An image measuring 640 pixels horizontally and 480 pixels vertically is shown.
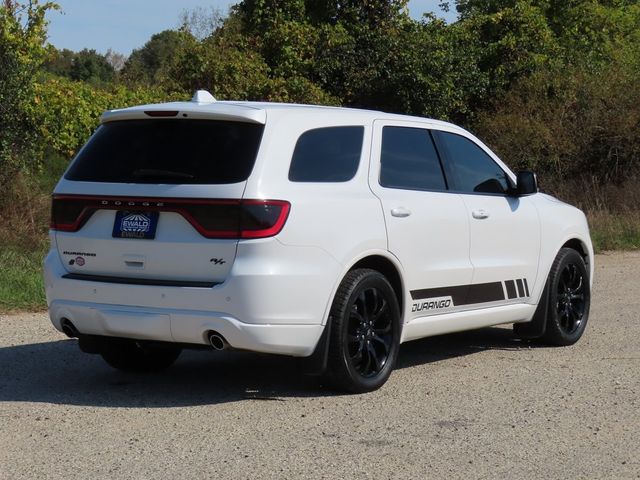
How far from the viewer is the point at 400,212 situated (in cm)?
752

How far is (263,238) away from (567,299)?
148 inches

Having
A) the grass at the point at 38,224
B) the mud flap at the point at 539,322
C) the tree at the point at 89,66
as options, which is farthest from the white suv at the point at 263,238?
the tree at the point at 89,66

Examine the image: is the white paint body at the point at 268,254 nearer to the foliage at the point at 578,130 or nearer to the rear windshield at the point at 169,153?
the rear windshield at the point at 169,153

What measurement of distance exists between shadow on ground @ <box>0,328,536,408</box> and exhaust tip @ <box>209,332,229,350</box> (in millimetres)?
496

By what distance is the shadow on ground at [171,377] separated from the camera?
284 inches

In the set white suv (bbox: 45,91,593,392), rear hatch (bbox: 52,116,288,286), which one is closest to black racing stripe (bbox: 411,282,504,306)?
white suv (bbox: 45,91,593,392)

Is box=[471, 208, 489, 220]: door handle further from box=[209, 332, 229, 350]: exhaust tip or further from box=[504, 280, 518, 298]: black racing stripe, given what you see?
box=[209, 332, 229, 350]: exhaust tip

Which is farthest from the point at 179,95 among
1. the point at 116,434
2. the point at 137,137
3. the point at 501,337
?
the point at 116,434

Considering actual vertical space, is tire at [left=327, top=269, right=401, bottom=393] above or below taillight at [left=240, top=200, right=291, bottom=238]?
below

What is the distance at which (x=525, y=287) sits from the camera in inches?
348

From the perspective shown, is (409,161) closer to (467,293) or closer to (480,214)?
(480,214)

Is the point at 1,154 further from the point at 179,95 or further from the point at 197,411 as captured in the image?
the point at 197,411

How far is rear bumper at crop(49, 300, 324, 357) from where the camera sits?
6.59m

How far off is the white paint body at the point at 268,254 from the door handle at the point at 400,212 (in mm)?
10
